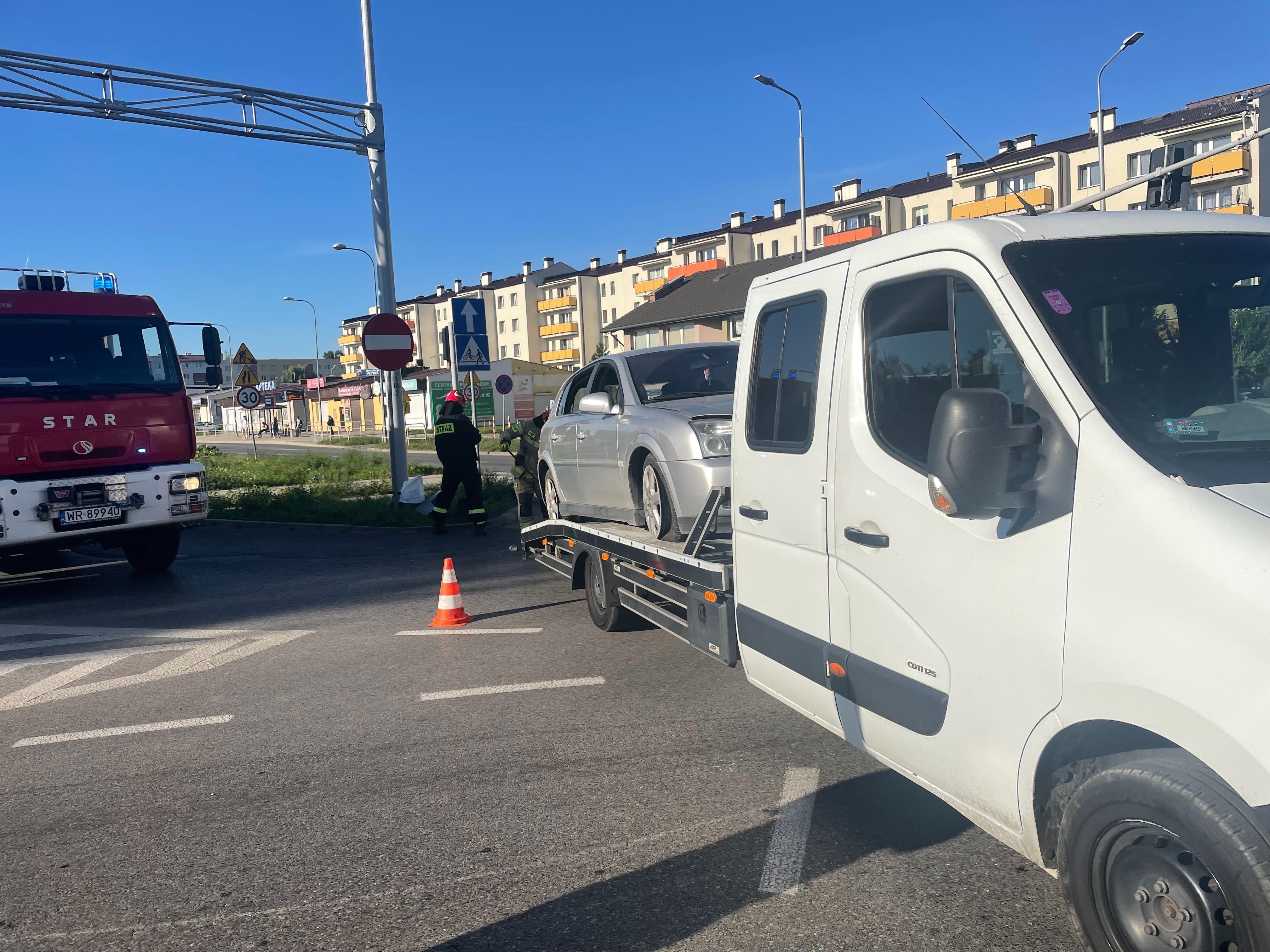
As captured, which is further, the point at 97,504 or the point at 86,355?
the point at 86,355

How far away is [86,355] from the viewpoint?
10.1 meters

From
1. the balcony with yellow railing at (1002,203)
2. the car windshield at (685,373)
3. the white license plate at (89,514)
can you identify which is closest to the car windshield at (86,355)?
the white license plate at (89,514)

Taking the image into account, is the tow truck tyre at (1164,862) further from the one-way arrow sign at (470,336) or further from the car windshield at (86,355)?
the one-way arrow sign at (470,336)

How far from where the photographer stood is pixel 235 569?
443 inches

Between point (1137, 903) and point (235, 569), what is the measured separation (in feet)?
34.4

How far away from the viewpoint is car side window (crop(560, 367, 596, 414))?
8.38 metres

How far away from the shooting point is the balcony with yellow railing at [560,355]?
90.0 meters

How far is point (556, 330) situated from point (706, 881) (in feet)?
292

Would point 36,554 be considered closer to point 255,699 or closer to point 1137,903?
point 255,699

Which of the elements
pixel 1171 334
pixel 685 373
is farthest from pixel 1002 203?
pixel 1171 334

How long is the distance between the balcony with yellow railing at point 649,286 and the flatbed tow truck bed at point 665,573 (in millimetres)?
74103

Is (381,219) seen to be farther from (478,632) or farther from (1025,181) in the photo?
(1025,181)

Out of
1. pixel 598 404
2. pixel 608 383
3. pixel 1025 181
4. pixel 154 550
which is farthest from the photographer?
pixel 1025 181

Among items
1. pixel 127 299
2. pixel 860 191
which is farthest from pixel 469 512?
pixel 860 191
